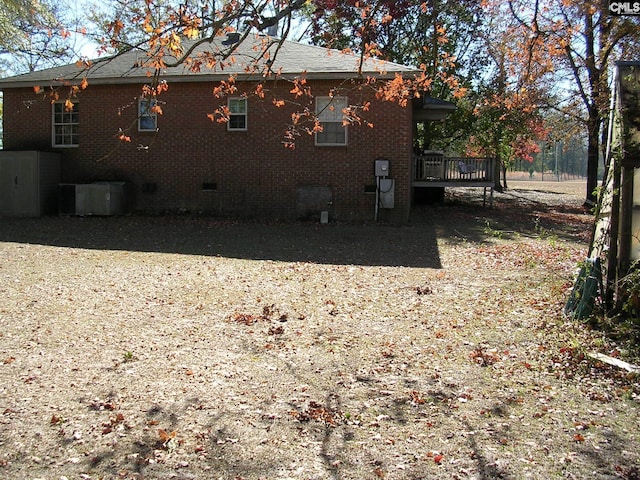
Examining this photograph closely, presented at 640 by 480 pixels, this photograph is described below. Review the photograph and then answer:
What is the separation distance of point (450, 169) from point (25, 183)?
42.5 ft

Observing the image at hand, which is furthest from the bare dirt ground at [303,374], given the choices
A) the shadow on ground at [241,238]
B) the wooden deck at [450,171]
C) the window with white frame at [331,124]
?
the wooden deck at [450,171]

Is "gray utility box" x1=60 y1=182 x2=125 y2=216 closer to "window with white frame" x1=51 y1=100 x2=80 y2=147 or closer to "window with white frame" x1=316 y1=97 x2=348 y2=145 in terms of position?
"window with white frame" x1=51 y1=100 x2=80 y2=147

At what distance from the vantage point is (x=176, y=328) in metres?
7.20

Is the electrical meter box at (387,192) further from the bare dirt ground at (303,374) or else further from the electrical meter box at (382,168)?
the bare dirt ground at (303,374)

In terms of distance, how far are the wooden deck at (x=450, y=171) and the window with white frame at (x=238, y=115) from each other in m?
5.57

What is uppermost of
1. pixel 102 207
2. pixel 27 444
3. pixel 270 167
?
pixel 270 167

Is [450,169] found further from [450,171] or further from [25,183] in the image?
[25,183]

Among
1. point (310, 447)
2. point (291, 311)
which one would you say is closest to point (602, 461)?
point (310, 447)

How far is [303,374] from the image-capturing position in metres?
5.69

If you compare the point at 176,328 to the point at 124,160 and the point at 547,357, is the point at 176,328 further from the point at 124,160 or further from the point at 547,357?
the point at 124,160

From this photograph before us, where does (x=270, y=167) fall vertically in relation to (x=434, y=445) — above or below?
above

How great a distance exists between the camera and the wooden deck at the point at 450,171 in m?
19.5

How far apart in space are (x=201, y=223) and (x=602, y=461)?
13.8 meters

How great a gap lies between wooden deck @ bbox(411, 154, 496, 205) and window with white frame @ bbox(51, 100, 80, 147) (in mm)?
10497
